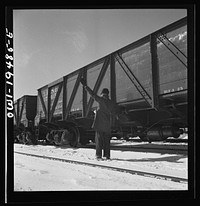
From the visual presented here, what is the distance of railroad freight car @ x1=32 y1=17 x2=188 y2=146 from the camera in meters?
6.42

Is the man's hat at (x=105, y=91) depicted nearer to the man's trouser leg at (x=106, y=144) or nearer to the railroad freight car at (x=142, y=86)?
the railroad freight car at (x=142, y=86)

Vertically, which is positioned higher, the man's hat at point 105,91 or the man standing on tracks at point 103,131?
the man's hat at point 105,91

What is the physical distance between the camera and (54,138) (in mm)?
13234

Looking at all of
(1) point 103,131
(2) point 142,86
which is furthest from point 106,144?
(2) point 142,86

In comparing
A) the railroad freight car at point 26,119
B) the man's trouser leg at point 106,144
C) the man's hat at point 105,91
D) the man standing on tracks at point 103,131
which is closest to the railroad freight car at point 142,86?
Result: the man's hat at point 105,91

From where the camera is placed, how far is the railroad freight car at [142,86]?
6.42 m

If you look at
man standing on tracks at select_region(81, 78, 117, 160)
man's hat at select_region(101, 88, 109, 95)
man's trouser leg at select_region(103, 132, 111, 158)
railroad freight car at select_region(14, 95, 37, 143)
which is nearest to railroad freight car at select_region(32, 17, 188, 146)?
man's hat at select_region(101, 88, 109, 95)

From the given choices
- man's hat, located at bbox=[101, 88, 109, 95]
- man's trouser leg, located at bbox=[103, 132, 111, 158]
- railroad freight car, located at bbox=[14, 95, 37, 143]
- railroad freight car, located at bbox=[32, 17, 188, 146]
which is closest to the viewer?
man's trouser leg, located at bbox=[103, 132, 111, 158]

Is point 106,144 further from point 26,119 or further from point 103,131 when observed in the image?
point 26,119

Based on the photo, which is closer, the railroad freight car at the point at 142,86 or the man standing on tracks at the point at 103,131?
the man standing on tracks at the point at 103,131

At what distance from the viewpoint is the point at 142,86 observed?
738cm

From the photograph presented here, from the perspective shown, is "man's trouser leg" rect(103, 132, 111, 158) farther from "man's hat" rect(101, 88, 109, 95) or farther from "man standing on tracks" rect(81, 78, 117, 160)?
"man's hat" rect(101, 88, 109, 95)
